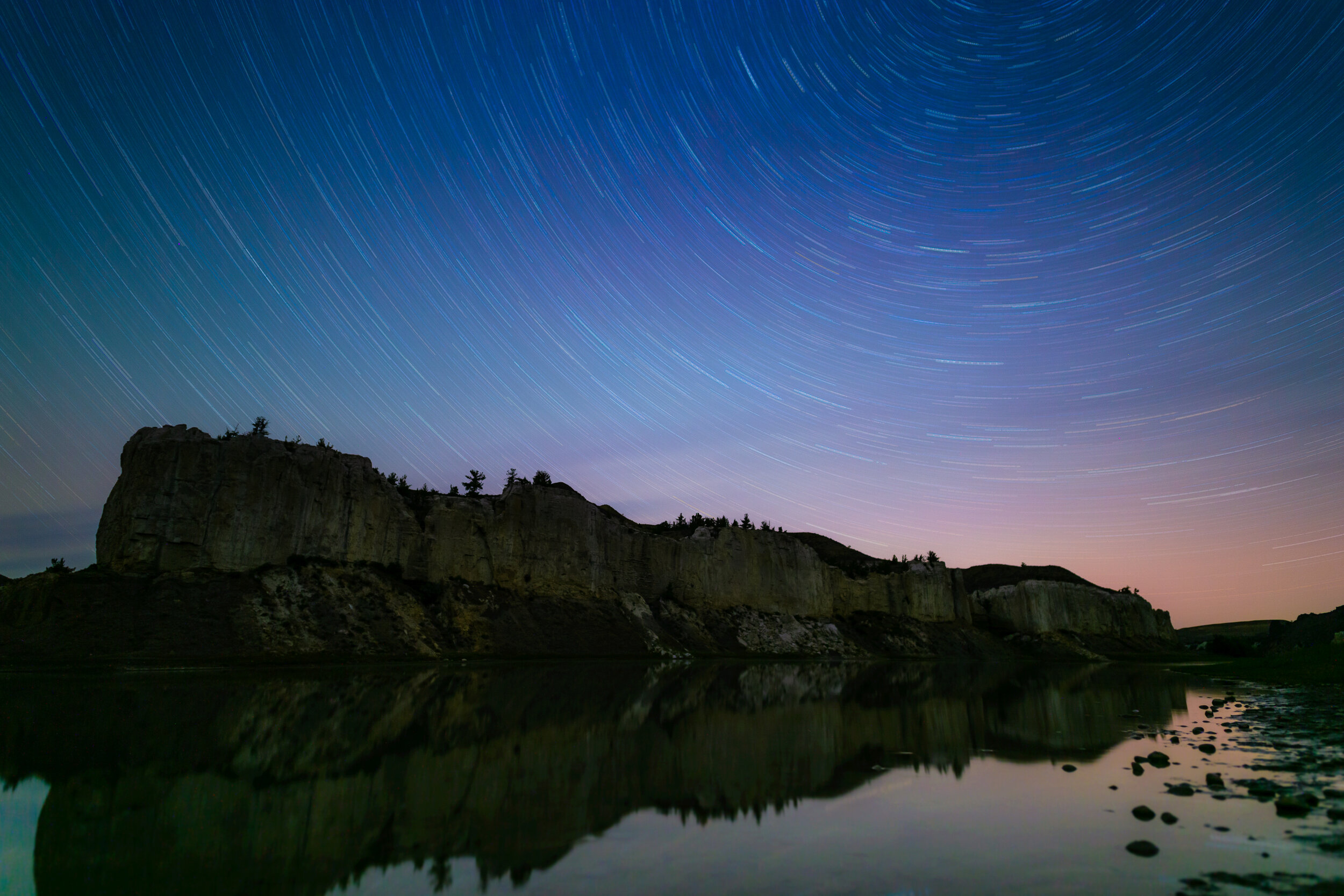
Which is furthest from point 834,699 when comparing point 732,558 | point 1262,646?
point 1262,646

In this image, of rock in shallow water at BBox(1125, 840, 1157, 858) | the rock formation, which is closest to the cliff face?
the rock formation

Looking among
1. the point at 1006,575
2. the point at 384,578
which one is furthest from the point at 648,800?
the point at 1006,575

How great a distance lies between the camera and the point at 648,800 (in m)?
10.6

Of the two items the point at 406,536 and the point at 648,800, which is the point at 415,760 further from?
the point at 406,536

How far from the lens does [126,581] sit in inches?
1825

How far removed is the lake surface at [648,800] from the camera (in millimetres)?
7090

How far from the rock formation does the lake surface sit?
25.7 meters

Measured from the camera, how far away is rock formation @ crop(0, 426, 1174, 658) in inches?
1764

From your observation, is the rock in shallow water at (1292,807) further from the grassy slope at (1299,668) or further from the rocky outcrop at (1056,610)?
the rocky outcrop at (1056,610)

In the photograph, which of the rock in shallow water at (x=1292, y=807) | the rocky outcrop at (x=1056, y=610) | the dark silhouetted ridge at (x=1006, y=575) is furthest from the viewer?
the dark silhouetted ridge at (x=1006, y=575)

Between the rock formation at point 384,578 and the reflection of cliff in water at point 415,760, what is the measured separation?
15.8 metres

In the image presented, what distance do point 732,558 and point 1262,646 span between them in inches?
2921

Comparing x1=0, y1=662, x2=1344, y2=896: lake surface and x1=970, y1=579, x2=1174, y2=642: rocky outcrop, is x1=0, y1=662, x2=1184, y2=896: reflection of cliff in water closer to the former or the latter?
x1=0, y1=662, x2=1344, y2=896: lake surface

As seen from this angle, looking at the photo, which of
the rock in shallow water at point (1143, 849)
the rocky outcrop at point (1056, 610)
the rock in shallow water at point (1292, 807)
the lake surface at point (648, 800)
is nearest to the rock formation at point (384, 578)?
the rocky outcrop at point (1056, 610)
